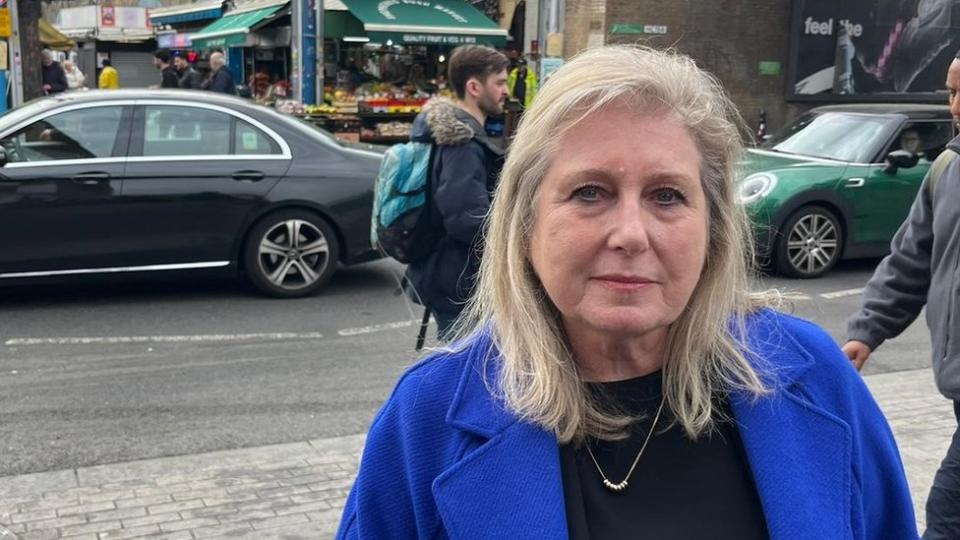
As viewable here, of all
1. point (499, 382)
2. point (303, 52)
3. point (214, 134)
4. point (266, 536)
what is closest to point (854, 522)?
point (499, 382)

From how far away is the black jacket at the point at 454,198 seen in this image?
486 cm

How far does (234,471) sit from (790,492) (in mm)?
3518

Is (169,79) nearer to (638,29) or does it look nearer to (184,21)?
(638,29)

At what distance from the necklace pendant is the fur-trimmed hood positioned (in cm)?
338

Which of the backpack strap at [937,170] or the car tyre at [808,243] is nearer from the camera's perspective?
the backpack strap at [937,170]

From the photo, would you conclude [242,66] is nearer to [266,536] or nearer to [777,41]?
[777,41]

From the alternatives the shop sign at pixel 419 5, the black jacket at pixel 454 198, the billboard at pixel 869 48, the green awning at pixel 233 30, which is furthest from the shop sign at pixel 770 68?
the black jacket at pixel 454 198

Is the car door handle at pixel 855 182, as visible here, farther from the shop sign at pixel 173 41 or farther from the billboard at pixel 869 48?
the shop sign at pixel 173 41

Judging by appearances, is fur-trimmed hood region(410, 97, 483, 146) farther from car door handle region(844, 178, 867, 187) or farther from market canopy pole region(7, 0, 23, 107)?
market canopy pole region(7, 0, 23, 107)

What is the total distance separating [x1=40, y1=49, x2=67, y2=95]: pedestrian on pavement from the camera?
61.1ft

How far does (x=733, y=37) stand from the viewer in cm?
2081

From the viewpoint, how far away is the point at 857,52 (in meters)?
20.8

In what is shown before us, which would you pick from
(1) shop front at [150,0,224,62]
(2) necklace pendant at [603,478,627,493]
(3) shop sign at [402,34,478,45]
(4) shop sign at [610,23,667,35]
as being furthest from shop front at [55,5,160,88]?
(2) necklace pendant at [603,478,627,493]

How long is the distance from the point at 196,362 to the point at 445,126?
8.81 ft
